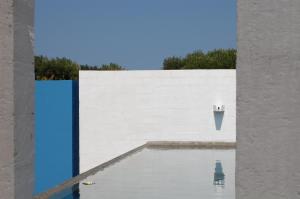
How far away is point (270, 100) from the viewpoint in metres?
1.64

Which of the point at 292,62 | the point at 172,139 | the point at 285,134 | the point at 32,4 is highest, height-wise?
the point at 32,4

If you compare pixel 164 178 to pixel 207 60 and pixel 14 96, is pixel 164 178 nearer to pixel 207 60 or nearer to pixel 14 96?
pixel 14 96

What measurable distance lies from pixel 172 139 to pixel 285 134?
10709 mm

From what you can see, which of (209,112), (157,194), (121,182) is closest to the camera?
(157,194)

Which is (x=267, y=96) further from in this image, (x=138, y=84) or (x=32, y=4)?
(x=138, y=84)

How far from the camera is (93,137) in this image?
12609mm

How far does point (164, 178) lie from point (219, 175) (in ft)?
3.43

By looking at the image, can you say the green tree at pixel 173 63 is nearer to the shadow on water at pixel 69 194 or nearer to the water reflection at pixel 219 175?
the water reflection at pixel 219 175

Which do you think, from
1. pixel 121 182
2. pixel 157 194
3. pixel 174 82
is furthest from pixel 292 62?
pixel 174 82

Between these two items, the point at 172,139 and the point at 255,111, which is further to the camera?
the point at 172,139

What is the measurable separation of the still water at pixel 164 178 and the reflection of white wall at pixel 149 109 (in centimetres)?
160

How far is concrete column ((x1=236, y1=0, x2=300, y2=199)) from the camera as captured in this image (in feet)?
5.37

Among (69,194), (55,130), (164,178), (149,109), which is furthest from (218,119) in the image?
(69,194)

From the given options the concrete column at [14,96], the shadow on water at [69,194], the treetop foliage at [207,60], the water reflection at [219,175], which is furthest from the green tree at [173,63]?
the concrete column at [14,96]
